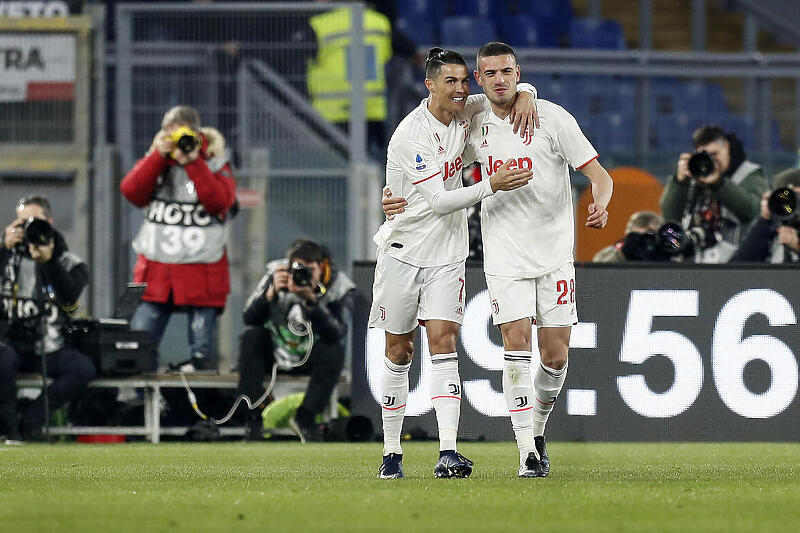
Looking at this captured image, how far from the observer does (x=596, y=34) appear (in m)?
18.5

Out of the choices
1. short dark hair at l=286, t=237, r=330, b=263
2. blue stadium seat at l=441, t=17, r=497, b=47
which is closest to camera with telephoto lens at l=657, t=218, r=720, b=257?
short dark hair at l=286, t=237, r=330, b=263

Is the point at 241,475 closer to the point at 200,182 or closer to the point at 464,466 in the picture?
the point at 464,466

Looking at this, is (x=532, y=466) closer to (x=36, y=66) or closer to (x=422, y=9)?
(x=36, y=66)

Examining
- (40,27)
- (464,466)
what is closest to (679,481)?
(464,466)

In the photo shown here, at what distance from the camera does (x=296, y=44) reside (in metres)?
12.2

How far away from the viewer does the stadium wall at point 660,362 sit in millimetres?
9969

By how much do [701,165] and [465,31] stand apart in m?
7.67

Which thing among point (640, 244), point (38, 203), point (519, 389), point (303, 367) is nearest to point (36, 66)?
point (38, 203)

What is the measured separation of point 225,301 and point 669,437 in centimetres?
341

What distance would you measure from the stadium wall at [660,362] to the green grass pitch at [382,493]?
106 centimetres

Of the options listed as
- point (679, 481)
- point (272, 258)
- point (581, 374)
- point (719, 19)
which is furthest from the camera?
point (719, 19)

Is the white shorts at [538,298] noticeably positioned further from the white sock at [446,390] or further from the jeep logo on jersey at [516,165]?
the jeep logo on jersey at [516,165]

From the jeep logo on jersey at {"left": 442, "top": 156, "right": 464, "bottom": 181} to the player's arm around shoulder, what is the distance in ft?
1.91

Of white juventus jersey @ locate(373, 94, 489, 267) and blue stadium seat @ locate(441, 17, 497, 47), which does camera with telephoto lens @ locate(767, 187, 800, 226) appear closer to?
white juventus jersey @ locate(373, 94, 489, 267)
